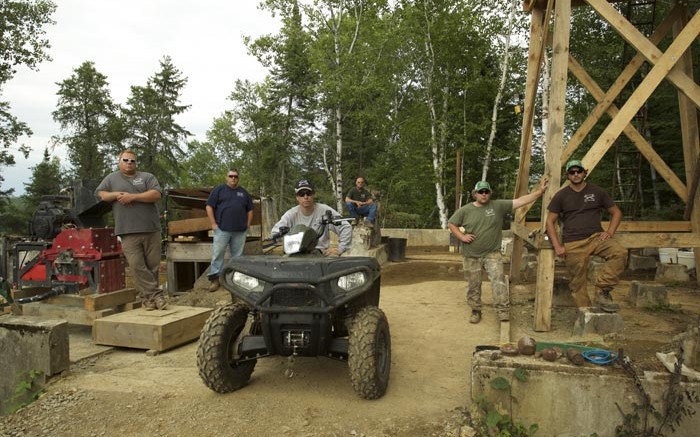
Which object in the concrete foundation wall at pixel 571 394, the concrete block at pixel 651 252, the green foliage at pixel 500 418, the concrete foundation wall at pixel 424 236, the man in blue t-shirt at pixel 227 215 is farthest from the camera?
the concrete foundation wall at pixel 424 236

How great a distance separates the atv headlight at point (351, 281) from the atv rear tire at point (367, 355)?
254mm

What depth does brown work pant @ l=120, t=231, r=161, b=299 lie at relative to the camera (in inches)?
212

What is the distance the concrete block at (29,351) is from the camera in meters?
4.06

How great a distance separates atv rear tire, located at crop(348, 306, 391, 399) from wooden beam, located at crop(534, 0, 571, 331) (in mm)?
2493

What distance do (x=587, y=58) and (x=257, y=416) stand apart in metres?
17.7

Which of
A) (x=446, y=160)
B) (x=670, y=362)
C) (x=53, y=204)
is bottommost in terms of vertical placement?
(x=670, y=362)

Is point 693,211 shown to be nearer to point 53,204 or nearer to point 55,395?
point 55,395

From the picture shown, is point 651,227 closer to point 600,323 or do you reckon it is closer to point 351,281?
point 600,323

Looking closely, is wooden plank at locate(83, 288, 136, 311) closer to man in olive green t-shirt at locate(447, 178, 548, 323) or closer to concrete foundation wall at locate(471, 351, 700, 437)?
man in olive green t-shirt at locate(447, 178, 548, 323)

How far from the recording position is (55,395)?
378 cm

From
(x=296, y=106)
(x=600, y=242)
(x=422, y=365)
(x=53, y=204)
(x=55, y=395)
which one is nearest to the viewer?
(x=55, y=395)

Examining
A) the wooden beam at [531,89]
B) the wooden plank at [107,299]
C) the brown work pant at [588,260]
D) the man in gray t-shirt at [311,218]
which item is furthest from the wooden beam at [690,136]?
the wooden plank at [107,299]

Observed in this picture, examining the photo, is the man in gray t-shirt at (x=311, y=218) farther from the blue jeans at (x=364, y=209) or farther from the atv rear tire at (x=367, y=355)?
the blue jeans at (x=364, y=209)

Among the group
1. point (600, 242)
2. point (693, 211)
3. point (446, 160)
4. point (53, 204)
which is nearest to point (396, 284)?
point (600, 242)
